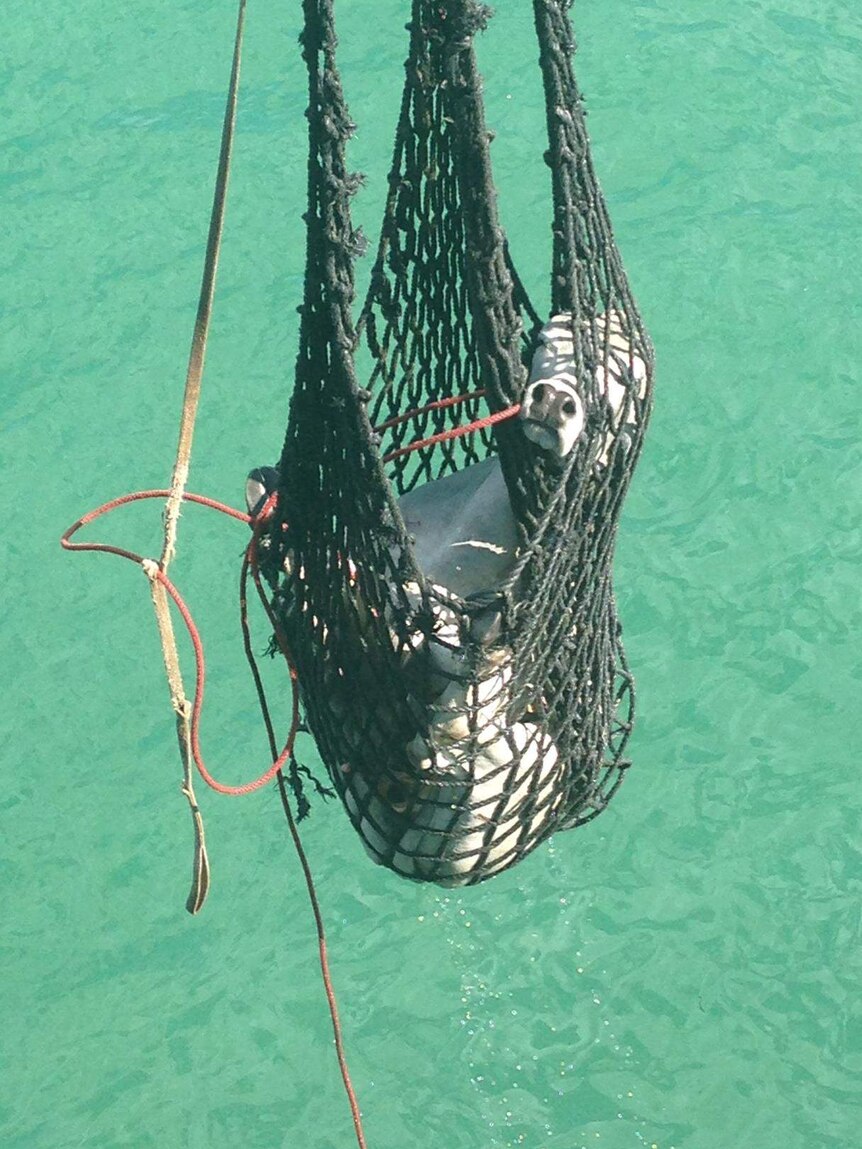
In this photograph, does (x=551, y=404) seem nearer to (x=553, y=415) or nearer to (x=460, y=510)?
(x=553, y=415)

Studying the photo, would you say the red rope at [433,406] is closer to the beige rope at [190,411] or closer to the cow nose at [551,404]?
the cow nose at [551,404]

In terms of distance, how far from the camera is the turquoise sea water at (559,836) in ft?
11.1

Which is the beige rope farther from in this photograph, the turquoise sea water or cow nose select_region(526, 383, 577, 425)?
the turquoise sea water

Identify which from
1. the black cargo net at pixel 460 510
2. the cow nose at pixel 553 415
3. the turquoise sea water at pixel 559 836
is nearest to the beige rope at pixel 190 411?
the black cargo net at pixel 460 510

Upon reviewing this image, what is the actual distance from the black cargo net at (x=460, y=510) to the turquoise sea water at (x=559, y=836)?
1.38 m

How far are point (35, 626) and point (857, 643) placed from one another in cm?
170

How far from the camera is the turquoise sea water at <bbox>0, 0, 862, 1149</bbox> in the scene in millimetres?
3379

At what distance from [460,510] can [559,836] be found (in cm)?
168

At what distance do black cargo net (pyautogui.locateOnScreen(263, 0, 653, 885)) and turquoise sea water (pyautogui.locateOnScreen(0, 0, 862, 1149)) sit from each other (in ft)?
4.54

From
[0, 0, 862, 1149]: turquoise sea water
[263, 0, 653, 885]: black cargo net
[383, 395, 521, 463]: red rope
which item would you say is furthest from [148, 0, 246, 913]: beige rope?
[0, 0, 862, 1149]: turquoise sea water

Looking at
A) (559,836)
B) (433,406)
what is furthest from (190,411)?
(559,836)

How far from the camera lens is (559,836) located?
359cm

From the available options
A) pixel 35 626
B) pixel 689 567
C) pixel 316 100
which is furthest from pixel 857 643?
pixel 316 100

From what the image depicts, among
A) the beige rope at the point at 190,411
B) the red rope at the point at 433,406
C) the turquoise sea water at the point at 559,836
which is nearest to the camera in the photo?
the beige rope at the point at 190,411
